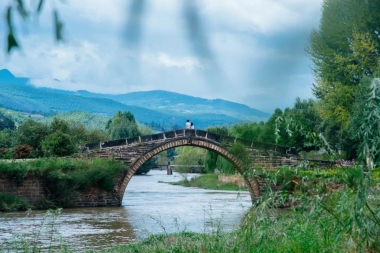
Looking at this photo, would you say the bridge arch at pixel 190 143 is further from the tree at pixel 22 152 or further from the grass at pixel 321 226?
the grass at pixel 321 226

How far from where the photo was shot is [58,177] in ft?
74.6

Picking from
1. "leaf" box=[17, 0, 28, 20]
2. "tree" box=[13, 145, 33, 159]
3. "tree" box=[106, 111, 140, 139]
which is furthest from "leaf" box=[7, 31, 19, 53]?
"tree" box=[13, 145, 33, 159]

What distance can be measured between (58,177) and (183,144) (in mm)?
5880

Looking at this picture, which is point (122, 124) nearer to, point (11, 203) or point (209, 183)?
point (11, 203)

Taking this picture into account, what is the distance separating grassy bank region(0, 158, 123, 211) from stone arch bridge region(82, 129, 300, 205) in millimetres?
946

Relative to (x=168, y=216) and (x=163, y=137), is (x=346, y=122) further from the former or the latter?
(x=168, y=216)

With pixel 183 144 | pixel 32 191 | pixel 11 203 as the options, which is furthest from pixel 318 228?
pixel 183 144

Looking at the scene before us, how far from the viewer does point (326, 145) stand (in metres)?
6.38

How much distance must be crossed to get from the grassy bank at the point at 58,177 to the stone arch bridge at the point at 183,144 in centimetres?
95

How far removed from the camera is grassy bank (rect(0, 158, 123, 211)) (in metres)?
22.2

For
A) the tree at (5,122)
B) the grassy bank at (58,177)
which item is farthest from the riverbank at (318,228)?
the tree at (5,122)

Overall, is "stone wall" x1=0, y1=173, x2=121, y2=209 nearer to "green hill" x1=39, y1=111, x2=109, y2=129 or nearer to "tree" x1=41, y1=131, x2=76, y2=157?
"green hill" x1=39, y1=111, x2=109, y2=129

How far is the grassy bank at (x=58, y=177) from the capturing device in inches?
873

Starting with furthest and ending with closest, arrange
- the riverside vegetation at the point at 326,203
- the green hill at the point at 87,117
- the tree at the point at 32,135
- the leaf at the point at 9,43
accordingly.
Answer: the tree at the point at 32,135
the riverside vegetation at the point at 326,203
the green hill at the point at 87,117
the leaf at the point at 9,43
